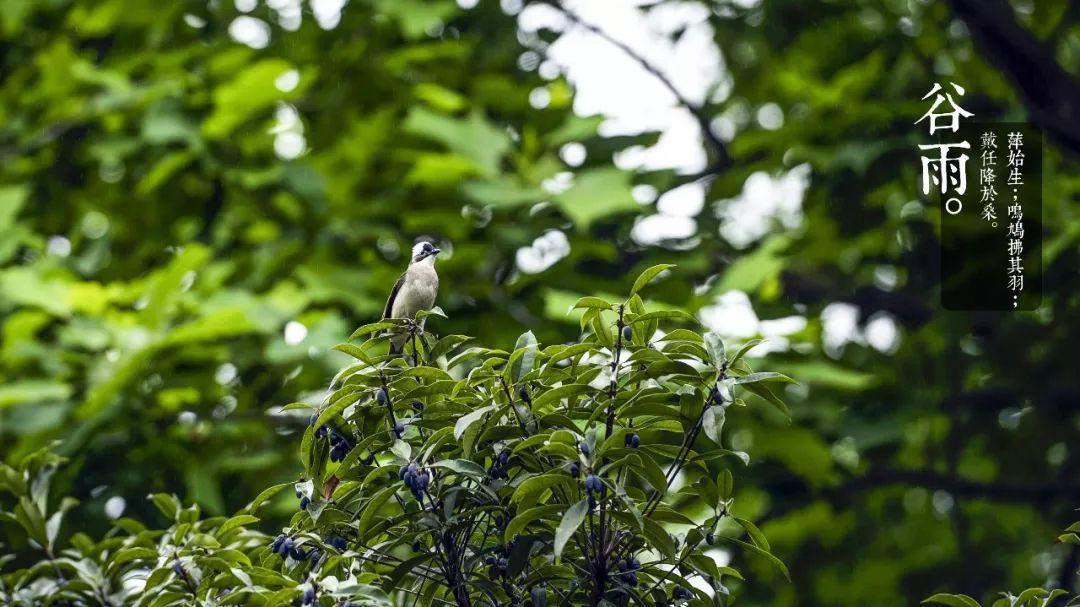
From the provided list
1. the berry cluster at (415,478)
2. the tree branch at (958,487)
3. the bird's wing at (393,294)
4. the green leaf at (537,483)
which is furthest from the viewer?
the tree branch at (958,487)

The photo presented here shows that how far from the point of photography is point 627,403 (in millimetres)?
2506

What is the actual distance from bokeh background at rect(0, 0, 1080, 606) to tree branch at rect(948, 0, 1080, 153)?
0.02 meters

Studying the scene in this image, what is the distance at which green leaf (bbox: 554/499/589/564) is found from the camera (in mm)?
2213

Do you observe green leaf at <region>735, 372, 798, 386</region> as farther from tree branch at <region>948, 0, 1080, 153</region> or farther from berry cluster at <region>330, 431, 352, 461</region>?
tree branch at <region>948, 0, 1080, 153</region>

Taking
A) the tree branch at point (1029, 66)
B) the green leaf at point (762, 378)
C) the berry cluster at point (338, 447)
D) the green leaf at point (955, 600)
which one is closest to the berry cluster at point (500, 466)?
the berry cluster at point (338, 447)

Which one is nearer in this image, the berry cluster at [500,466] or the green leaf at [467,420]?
the green leaf at [467,420]

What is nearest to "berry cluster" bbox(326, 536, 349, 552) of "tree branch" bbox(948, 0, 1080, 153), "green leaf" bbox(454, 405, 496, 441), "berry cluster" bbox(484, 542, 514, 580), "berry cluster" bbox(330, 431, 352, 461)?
"berry cluster" bbox(330, 431, 352, 461)

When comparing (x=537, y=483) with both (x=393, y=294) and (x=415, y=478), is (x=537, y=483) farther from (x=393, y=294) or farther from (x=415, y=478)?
(x=393, y=294)

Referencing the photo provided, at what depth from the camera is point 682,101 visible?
6727 millimetres

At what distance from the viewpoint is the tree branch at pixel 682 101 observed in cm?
651

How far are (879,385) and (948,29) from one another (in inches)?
87.8

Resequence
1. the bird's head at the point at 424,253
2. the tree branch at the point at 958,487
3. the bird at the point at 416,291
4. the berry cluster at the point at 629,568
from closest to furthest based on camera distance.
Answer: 1. the berry cluster at the point at 629,568
2. the bird at the point at 416,291
3. the bird's head at the point at 424,253
4. the tree branch at the point at 958,487

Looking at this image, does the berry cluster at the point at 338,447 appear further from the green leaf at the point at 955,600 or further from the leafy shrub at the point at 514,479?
the green leaf at the point at 955,600

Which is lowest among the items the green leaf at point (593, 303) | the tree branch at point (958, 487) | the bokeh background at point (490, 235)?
the tree branch at point (958, 487)
